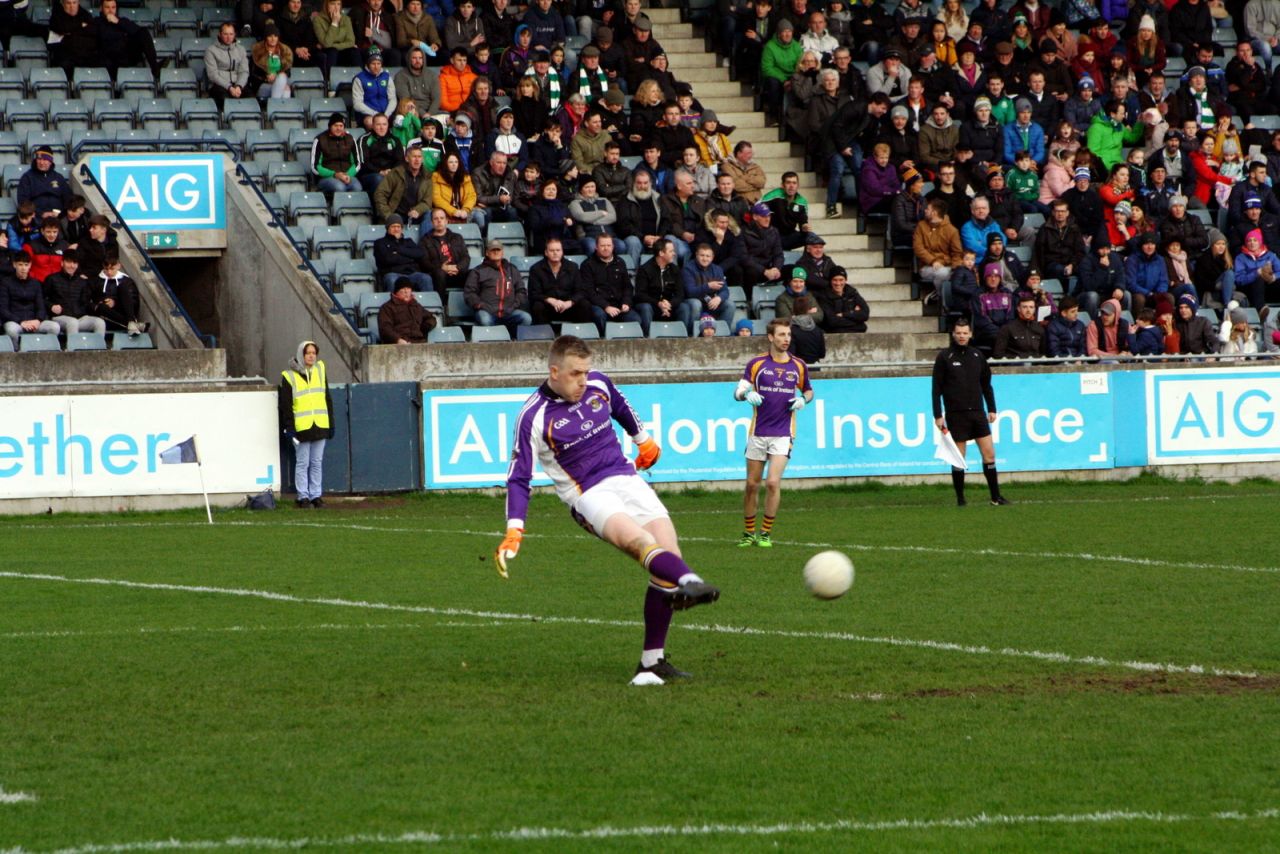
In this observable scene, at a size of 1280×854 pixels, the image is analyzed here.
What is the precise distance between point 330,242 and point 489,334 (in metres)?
3.15

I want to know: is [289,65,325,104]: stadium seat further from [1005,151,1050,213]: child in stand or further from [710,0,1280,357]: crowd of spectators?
[1005,151,1050,213]: child in stand

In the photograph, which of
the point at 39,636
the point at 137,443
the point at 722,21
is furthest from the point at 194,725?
the point at 722,21

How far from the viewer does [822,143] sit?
28.5m

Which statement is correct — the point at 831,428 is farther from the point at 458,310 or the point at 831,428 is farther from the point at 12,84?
the point at 12,84

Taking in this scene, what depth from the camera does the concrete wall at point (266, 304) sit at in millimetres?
23719

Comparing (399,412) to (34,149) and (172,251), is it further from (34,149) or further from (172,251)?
(34,149)

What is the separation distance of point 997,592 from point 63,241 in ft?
47.7

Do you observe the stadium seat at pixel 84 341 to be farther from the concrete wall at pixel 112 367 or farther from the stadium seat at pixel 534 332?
the stadium seat at pixel 534 332

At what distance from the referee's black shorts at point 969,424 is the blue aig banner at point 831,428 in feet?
5.33

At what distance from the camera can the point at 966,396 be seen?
21.2m

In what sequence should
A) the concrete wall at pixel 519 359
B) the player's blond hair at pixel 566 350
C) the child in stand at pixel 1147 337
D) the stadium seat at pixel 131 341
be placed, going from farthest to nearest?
the child in stand at pixel 1147 337 < the stadium seat at pixel 131 341 < the concrete wall at pixel 519 359 < the player's blond hair at pixel 566 350

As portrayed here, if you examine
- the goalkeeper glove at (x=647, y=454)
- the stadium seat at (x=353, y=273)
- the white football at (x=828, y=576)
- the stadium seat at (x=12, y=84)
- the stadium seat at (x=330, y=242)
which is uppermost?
the stadium seat at (x=12, y=84)

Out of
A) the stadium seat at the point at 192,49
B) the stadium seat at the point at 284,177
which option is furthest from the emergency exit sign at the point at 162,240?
the stadium seat at the point at 192,49

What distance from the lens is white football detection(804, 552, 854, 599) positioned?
32.3ft
